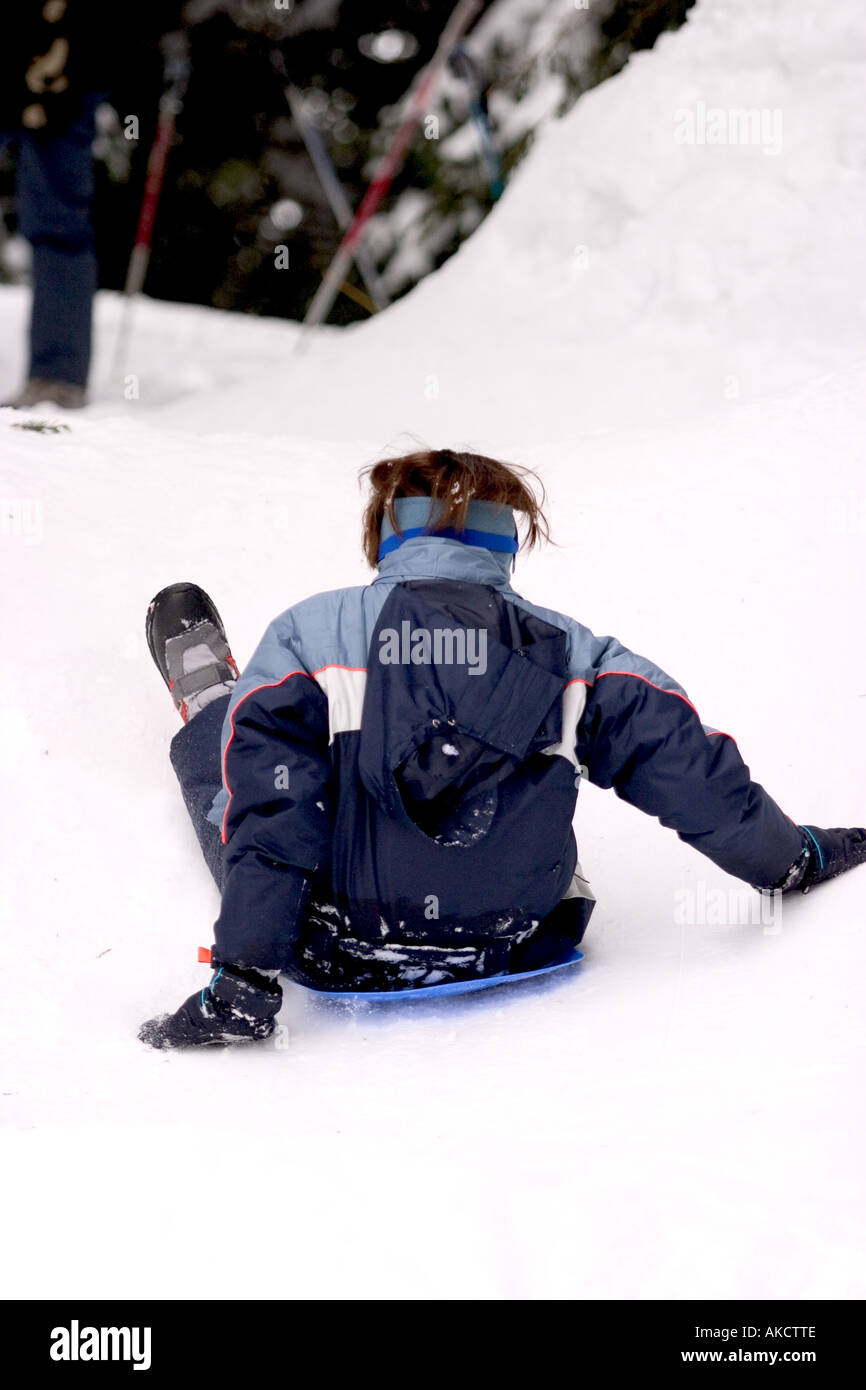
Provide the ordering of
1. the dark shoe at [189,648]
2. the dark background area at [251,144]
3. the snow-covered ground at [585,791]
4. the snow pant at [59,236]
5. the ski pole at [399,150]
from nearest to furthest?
1. the snow-covered ground at [585,791]
2. the dark shoe at [189,648]
3. the snow pant at [59,236]
4. the ski pole at [399,150]
5. the dark background area at [251,144]

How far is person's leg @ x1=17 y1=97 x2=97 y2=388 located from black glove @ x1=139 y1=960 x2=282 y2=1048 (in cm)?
305

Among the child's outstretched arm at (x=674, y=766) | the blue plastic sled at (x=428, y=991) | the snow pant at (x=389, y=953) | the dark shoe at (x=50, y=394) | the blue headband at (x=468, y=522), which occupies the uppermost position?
the dark shoe at (x=50, y=394)

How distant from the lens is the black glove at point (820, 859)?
1722mm

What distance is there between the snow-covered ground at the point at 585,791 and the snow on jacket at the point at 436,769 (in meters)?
0.13

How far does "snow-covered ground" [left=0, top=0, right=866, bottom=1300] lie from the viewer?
109 centimetres

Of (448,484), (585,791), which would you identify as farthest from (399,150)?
(448,484)

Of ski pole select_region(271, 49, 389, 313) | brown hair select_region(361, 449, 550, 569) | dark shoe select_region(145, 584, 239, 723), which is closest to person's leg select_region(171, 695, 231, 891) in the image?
dark shoe select_region(145, 584, 239, 723)

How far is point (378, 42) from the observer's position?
19.2 feet

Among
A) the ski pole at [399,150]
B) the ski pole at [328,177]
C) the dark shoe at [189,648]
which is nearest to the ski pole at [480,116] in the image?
the ski pole at [399,150]

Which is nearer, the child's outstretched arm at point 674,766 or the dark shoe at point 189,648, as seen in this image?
the child's outstretched arm at point 674,766

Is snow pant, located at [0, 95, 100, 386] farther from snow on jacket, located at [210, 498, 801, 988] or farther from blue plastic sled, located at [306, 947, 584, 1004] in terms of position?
blue plastic sled, located at [306, 947, 584, 1004]

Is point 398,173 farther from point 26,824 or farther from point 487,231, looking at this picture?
point 26,824

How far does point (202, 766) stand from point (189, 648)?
A: 23cm

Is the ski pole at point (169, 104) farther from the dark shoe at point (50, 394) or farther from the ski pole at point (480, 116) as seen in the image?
the dark shoe at point (50, 394)
